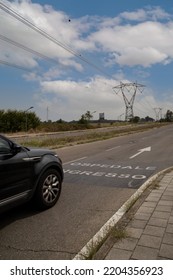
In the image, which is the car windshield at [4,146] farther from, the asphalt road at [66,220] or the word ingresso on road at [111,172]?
the word ingresso on road at [111,172]

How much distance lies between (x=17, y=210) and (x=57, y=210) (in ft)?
2.39

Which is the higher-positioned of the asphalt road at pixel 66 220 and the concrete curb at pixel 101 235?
the concrete curb at pixel 101 235

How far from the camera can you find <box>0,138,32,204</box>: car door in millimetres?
4777

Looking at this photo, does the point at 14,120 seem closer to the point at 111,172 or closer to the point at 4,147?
the point at 111,172

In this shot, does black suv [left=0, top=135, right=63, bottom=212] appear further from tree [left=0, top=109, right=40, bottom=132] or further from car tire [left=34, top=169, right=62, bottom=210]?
tree [left=0, top=109, right=40, bottom=132]

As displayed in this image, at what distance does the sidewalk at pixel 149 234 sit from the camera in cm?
381

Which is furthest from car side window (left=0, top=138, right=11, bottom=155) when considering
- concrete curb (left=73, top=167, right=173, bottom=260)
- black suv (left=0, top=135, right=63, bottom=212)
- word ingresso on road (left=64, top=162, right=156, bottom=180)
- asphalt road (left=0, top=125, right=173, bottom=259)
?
word ingresso on road (left=64, top=162, right=156, bottom=180)

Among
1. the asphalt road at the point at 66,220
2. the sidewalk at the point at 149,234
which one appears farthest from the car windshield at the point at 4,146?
the sidewalk at the point at 149,234

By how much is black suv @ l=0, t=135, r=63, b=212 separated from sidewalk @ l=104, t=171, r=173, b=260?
1.67 meters

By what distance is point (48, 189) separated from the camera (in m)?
5.93

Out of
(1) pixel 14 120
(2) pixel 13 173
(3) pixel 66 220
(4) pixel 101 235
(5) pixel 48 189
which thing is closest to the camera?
(4) pixel 101 235

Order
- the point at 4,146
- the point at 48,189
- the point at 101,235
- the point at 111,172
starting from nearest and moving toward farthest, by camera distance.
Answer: the point at 101,235 < the point at 4,146 < the point at 48,189 < the point at 111,172

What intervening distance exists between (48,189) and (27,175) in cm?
75

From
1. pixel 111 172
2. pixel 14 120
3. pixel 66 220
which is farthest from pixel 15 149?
pixel 14 120
